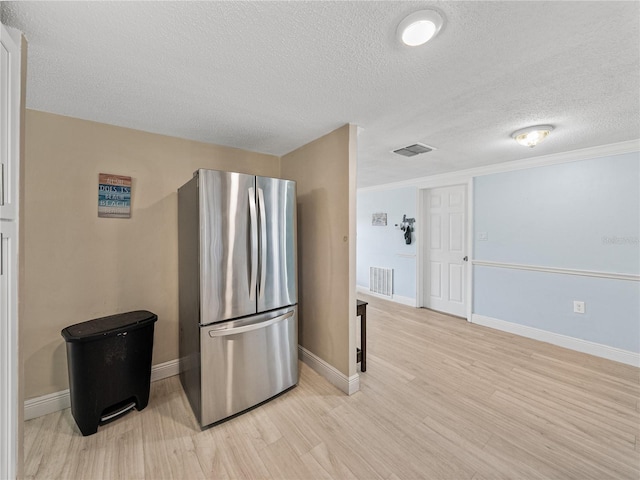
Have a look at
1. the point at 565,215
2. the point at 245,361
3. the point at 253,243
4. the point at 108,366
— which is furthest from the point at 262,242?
the point at 565,215

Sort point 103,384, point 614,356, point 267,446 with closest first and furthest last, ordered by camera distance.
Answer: point 267,446
point 103,384
point 614,356

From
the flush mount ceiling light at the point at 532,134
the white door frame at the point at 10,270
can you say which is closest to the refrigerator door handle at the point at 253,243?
the white door frame at the point at 10,270

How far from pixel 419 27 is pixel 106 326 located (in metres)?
2.61

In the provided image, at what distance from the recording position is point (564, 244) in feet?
9.92

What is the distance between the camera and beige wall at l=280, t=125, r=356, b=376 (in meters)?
2.18

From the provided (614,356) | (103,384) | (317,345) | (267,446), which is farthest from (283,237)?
(614,356)

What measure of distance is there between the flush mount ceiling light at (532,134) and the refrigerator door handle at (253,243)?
8.17 feet

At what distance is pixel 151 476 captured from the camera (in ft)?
4.58

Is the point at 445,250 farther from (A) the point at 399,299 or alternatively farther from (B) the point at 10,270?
(B) the point at 10,270

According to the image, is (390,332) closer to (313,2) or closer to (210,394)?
(210,394)

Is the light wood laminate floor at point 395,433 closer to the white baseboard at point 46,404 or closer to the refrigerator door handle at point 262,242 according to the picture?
the white baseboard at point 46,404

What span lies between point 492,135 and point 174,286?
3.43 m

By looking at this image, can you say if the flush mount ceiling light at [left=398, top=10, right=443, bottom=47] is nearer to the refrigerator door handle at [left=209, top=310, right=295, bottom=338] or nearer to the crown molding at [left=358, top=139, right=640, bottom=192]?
the refrigerator door handle at [left=209, top=310, right=295, bottom=338]

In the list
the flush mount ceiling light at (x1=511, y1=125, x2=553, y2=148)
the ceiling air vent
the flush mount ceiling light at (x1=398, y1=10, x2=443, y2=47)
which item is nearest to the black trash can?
the flush mount ceiling light at (x1=398, y1=10, x2=443, y2=47)
